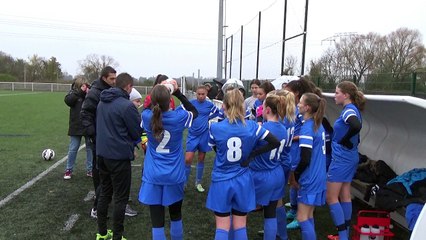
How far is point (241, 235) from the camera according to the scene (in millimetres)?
3652

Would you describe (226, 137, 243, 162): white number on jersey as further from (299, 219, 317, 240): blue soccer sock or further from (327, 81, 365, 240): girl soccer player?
(327, 81, 365, 240): girl soccer player

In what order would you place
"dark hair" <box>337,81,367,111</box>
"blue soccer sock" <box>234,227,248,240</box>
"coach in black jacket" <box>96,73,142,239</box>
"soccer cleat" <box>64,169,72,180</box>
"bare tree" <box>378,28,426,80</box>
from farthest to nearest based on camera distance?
"bare tree" <box>378,28,426,80</box> → "soccer cleat" <box>64,169,72,180</box> → "dark hair" <box>337,81,367,111</box> → "coach in black jacket" <box>96,73,142,239</box> → "blue soccer sock" <box>234,227,248,240</box>

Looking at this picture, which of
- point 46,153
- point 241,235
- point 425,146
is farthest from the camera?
point 46,153

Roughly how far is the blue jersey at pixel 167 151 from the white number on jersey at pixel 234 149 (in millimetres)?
611

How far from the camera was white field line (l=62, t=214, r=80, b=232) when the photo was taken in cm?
488

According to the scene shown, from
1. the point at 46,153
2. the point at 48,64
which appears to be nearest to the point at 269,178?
the point at 46,153

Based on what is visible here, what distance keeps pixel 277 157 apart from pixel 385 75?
6.82 metres

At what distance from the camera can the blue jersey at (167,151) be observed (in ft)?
12.5

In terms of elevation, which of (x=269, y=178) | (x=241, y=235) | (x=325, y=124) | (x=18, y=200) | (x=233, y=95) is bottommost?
(x=18, y=200)

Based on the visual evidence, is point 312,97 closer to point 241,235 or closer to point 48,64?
point 241,235

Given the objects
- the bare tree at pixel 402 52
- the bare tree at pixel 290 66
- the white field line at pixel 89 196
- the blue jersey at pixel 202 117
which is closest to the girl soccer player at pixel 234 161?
the blue jersey at pixel 202 117

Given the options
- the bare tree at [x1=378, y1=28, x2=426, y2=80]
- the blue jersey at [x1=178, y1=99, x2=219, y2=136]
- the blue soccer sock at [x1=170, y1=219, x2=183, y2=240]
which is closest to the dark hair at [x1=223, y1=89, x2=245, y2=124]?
the blue soccer sock at [x1=170, y1=219, x2=183, y2=240]

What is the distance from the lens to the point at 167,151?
3.87 metres

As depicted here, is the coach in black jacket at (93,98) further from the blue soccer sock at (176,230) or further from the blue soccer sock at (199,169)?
the blue soccer sock at (199,169)
